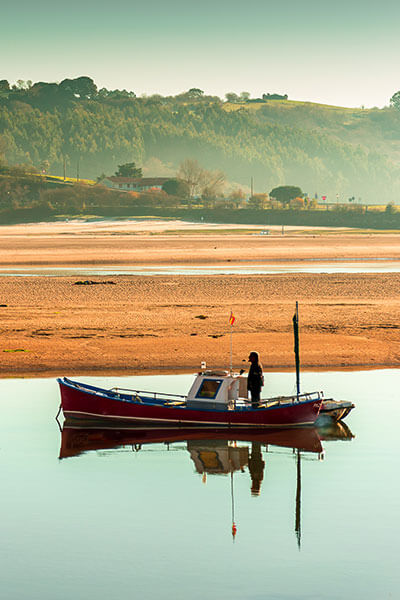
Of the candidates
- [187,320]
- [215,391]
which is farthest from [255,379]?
[187,320]

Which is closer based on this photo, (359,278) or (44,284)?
(44,284)

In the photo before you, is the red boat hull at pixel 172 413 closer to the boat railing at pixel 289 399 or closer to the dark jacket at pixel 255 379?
the boat railing at pixel 289 399

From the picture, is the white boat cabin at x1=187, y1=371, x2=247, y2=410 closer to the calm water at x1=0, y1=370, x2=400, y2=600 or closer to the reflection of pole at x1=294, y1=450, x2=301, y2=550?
the calm water at x1=0, y1=370, x2=400, y2=600

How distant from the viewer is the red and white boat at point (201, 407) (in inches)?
1037

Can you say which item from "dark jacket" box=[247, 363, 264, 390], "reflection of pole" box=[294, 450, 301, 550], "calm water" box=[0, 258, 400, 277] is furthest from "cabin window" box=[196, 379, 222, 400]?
"calm water" box=[0, 258, 400, 277]

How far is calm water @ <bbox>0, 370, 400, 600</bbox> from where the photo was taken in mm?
15516

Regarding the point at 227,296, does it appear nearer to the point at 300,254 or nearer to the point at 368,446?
the point at 368,446

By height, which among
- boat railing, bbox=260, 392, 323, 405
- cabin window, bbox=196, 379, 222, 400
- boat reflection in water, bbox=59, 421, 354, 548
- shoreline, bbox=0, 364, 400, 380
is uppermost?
cabin window, bbox=196, 379, 222, 400

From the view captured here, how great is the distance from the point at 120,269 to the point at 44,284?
612 inches

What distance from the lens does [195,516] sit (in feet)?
62.5

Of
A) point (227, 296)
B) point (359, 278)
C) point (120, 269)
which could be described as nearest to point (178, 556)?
point (227, 296)

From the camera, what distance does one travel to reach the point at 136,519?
742 inches

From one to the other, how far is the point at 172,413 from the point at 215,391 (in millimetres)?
1453

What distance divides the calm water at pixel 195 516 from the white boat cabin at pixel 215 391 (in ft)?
3.93
